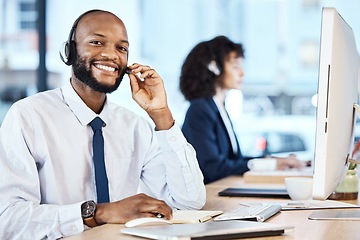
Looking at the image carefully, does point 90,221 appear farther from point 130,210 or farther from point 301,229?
point 301,229

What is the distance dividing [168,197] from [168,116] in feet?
0.95

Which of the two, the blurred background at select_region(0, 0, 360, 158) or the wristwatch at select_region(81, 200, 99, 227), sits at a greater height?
the blurred background at select_region(0, 0, 360, 158)

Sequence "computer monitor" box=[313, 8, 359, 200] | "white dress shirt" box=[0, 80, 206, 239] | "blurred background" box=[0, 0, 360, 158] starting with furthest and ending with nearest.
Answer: "blurred background" box=[0, 0, 360, 158] < "white dress shirt" box=[0, 80, 206, 239] < "computer monitor" box=[313, 8, 359, 200]

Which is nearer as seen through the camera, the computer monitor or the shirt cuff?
the computer monitor

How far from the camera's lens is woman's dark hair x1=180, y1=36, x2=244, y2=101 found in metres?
4.06

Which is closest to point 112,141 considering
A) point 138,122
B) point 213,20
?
point 138,122

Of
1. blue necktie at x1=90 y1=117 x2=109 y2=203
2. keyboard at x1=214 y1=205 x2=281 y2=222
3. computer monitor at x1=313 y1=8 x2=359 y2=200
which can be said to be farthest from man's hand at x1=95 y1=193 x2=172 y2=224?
computer monitor at x1=313 y1=8 x2=359 y2=200

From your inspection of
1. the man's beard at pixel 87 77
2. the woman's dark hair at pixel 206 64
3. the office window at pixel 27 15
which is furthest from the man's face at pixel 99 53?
the office window at pixel 27 15

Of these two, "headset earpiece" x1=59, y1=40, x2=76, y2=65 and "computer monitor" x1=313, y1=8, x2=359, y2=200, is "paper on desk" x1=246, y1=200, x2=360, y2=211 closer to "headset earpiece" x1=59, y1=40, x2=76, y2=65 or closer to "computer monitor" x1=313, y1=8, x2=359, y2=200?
"computer monitor" x1=313, y1=8, x2=359, y2=200

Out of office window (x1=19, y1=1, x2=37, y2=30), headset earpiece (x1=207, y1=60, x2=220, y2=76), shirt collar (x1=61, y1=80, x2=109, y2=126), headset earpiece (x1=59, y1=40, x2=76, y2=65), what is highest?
office window (x1=19, y1=1, x2=37, y2=30)

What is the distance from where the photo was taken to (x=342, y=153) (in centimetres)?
201

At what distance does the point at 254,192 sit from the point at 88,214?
0.87 metres

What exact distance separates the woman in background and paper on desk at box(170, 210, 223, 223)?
5.38 ft

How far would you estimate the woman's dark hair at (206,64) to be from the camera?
4.06 metres
